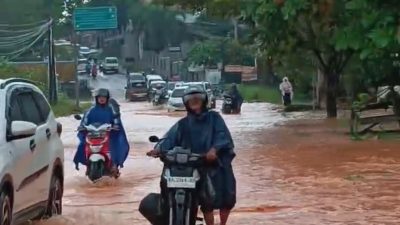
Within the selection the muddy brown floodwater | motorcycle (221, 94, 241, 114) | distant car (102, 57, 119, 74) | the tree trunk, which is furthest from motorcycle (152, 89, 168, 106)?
distant car (102, 57, 119, 74)

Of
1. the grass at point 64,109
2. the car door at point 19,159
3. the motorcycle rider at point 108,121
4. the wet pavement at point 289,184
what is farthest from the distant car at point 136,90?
the car door at point 19,159

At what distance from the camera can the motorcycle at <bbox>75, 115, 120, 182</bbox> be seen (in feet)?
49.2

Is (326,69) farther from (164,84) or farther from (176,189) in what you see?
(164,84)

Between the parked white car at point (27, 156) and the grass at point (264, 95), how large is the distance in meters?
41.5

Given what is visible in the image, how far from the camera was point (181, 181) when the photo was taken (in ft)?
27.7

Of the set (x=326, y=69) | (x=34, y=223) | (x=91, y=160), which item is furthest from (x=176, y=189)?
(x=326, y=69)

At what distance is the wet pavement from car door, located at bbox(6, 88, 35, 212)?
48.0 inches

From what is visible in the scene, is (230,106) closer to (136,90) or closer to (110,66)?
(136,90)

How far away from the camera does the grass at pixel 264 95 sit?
5354 centimetres

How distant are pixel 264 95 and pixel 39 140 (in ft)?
164

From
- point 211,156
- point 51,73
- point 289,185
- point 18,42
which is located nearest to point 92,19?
point 51,73

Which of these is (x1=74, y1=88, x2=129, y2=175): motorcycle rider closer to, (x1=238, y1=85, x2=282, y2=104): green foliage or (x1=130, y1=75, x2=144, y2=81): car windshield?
(x1=238, y1=85, x2=282, y2=104): green foliage

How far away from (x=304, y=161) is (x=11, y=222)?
10.3 m

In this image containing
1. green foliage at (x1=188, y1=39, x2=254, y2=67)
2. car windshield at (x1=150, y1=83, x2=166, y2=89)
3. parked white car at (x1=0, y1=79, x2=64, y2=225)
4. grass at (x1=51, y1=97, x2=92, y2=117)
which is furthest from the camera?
green foliage at (x1=188, y1=39, x2=254, y2=67)
